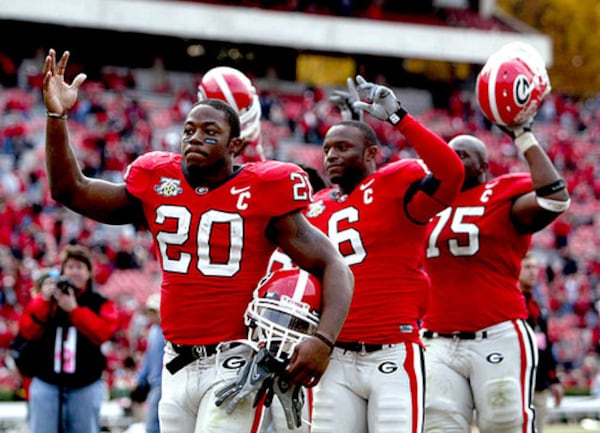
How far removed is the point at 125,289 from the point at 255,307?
41.4 ft

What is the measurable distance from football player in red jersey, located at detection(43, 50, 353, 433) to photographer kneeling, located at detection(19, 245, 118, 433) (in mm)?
2879

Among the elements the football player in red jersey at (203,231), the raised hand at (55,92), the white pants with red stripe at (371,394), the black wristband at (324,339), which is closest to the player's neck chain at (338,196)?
the white pants with red stripe at (371,394)

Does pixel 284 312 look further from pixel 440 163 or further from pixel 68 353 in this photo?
pixel 68 353

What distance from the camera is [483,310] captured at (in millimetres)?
5898

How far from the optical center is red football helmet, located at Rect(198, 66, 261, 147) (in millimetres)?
6457

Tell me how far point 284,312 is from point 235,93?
8.50 ft

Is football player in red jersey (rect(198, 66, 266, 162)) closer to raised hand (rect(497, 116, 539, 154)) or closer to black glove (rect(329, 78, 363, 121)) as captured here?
black glove (rect(329, 78, 363, 121))

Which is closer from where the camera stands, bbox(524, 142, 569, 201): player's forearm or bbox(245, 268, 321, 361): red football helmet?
bbox(245, 268, 321, 361): red football helmet

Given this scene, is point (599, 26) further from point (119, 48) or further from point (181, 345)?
point (181, 345)

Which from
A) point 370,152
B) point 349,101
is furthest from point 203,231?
point 349,101

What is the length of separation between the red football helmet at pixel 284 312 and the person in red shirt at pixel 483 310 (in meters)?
1.84

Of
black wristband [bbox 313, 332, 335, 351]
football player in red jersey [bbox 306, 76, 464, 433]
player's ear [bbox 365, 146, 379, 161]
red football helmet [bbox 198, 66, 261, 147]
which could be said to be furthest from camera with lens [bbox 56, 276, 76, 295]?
black wristband [bbox 313, 332, 335, 351]

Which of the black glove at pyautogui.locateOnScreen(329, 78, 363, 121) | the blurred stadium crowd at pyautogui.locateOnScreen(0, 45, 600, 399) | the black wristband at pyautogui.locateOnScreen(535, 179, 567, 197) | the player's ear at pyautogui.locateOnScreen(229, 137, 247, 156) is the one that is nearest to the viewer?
the player's ear at pyautogui.locateOnScreen(229, 137, 247, 156)

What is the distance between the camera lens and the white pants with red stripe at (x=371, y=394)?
5.07 metres
